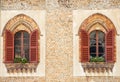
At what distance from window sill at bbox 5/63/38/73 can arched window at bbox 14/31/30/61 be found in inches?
20.0

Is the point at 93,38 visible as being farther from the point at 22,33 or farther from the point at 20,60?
the point at 20,60

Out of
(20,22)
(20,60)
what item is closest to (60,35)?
(20,22)

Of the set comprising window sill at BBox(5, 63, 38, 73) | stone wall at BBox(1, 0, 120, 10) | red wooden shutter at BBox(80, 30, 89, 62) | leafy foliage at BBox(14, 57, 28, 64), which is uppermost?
stone wall at BBox(1, 0, 120, 10)

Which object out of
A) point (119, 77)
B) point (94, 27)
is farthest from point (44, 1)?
point (119, 77)

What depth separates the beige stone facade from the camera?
22.5 metres

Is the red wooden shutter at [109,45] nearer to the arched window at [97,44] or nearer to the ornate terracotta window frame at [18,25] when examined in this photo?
the arched window at [97,44]

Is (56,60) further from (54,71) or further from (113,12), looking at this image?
(113,12)

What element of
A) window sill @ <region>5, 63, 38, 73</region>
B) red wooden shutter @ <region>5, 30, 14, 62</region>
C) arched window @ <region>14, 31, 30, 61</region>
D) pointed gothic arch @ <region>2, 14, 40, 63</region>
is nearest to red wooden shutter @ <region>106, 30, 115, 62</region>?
pointed gothic arch @ <region>2, 14, 40, 63</region>

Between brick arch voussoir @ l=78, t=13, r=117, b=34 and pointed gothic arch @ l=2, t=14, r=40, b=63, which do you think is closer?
brick arch voussoir @ l=78, t=13, r=117, b=34

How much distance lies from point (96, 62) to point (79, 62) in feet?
2.73

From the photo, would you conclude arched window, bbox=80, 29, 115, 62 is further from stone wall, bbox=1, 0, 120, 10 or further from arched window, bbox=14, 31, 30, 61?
arched window, bbox=14, 31, 30, 61

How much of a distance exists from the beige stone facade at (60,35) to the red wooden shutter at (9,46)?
0.19 metres

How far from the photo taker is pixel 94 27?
22.8 meters

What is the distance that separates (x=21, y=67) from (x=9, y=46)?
1.22m
